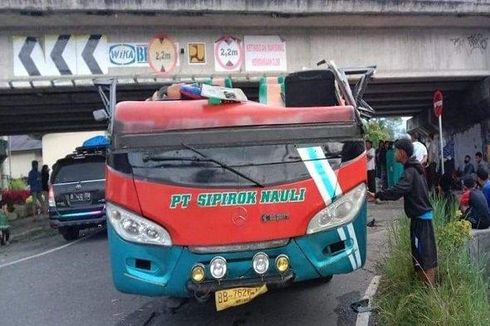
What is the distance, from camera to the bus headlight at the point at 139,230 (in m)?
4.46

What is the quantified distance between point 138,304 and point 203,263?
238 cm

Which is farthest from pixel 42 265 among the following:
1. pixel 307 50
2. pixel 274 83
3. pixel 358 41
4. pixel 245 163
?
pixel 358 41

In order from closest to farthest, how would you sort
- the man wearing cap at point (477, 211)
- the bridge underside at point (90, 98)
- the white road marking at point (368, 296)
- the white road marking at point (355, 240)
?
the white road marking at point (355, 240)
the white road marking at point (368, 296)
the man wearing cap at point (477, 211)
the bridge underside at point (90, 98)

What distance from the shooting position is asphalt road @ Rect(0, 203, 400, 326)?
224 inches

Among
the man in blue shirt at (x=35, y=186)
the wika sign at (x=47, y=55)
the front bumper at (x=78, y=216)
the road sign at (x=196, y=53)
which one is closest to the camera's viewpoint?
the front bumper at (x=78, y=216)

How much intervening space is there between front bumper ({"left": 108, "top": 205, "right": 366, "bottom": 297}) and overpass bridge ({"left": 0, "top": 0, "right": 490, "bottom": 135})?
9030 mm

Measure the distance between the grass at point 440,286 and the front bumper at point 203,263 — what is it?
0.67 meters

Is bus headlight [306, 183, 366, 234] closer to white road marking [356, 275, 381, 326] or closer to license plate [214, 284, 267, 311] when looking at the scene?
license plate [214, 284, 267, 311]

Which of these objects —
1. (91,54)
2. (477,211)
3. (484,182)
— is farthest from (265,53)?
(477,211)

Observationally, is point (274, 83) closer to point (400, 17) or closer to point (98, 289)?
point (98, 289)

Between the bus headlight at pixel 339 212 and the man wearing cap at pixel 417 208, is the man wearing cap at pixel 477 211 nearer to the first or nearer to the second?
the man wearing cap at pixel 417 208

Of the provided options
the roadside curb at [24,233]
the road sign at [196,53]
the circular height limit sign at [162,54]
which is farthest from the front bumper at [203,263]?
the roadside curb at [24,233]

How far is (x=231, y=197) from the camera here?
4.53 meters

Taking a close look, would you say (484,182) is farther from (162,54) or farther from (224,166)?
(162,54)
